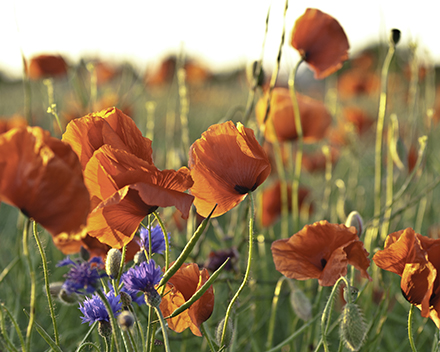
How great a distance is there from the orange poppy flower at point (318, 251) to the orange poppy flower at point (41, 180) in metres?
0.27

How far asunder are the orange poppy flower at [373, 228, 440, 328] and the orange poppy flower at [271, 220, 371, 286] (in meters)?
0.03

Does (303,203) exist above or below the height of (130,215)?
below

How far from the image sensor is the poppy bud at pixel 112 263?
50 centimetres

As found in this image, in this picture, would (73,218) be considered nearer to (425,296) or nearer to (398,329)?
(425,296)

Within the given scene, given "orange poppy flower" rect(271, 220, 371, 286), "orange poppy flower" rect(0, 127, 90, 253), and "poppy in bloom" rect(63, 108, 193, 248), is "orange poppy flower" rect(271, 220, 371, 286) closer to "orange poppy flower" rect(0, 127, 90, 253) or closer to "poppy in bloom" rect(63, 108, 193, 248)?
"poppy in bloom" rect(63, 108, 193, 248)

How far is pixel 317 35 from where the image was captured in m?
0.88

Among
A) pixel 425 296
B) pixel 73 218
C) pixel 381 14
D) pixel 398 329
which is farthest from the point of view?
pixel 398 329

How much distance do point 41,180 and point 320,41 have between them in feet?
2.14

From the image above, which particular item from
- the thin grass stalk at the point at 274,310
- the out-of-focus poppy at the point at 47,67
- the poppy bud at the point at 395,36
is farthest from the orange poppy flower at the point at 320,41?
the out-of-focus poppy at the point at 47,67

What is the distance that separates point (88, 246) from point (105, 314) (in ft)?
0.52

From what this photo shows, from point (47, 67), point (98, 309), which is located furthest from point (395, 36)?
Result: point (47, 67)

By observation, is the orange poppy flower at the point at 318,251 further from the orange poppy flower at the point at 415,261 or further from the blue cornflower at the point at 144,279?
the blue cornflower at the point at 144,279

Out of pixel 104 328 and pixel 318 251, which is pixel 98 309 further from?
pixel 318 251

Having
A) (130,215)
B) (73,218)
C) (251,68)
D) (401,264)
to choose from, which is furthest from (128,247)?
(251,68)
